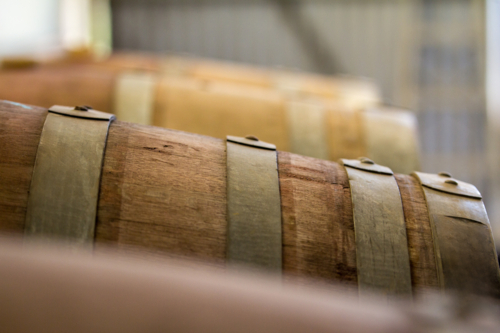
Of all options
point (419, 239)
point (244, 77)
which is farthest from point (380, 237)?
point (244, 77)

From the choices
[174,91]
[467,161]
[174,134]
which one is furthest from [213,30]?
[174,134]

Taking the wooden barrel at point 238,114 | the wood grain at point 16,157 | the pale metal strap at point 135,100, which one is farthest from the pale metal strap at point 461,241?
the pale metal strap at point 135,100

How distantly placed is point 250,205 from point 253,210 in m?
0.01

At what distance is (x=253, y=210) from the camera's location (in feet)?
3.10

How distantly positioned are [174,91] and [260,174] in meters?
1.03

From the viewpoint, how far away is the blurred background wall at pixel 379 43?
6730 mm

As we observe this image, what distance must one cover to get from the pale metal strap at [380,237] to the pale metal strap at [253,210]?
20cm

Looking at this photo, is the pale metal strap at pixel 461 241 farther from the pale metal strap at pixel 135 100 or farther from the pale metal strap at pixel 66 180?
the pale metal strap at pixel 135 100

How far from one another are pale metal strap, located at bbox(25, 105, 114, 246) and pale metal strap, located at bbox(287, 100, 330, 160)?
98 centimetres

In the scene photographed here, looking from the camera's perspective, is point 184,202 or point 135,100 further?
point 135,100

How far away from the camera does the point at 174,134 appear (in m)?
1.09

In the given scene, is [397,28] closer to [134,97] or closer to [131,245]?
[134,97]

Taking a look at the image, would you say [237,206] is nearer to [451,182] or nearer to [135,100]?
[451,182]

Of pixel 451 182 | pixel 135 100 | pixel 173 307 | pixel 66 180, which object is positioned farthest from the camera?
pixel 135 100
